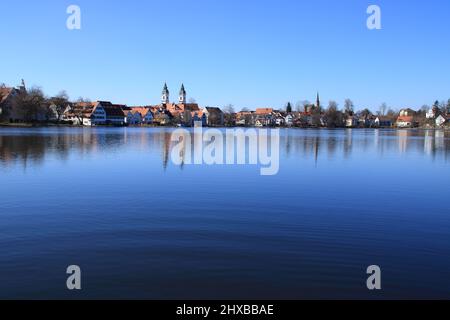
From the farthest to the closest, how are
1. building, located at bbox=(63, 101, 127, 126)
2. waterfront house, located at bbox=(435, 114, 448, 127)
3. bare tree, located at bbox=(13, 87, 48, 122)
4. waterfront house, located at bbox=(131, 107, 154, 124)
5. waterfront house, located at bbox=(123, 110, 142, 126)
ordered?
waterfront house, located at bbox=(435, 114, 448, 127), waterfront house, located at bbox=(131, 107, 154, 124), waterfront house, located at bbox=(123, 110, 142, 126), building, located at bbox=(63, 101, 127, 126), bare tree, located at bbox=(13, 87, 48, 122)

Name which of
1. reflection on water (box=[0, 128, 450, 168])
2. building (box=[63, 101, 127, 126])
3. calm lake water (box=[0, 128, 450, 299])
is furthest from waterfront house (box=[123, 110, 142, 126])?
calm lake water (box=[0, 128, 450, 299])

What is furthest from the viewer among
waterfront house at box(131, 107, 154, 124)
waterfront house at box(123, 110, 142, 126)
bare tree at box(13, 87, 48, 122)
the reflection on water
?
waterfront house at box(131, 107, 154, 124)

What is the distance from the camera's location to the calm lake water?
334 inches

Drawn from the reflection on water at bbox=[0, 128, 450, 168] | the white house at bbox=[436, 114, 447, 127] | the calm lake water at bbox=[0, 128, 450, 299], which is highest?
the white house at bbox=[436, 114, 447, 127]

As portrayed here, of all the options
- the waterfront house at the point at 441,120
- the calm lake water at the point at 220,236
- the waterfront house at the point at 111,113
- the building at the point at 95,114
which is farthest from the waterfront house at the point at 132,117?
the calm lake water at the point at 220,236

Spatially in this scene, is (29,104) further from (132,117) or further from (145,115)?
(145,115)

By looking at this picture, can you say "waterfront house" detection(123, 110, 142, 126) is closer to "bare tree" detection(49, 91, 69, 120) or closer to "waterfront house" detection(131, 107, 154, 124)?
"waterfront house" detection(131, 107, 154, 124)

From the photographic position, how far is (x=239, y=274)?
9047mm

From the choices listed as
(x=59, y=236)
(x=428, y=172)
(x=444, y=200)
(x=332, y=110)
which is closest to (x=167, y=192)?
(x=59, y=236)

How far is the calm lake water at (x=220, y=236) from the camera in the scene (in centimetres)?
849

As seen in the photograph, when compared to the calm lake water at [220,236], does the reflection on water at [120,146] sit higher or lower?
higher

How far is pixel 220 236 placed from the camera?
39.0ft

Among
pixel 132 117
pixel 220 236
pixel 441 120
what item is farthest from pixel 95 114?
pixel 220 236

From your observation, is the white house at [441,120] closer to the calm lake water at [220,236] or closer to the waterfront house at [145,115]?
the waterfront house at [145,115]
